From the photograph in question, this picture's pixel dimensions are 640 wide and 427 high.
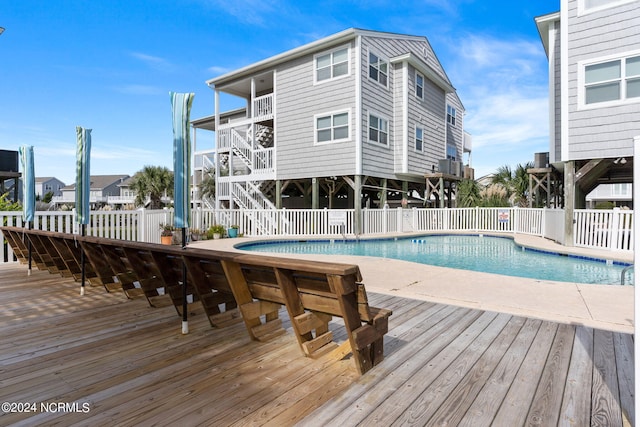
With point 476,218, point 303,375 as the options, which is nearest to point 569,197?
point 476,218

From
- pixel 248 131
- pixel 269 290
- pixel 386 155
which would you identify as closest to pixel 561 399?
pixel 269 290

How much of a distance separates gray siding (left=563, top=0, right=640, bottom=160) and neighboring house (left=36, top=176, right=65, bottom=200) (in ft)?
207

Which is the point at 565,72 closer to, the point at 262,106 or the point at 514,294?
the point at 514,294

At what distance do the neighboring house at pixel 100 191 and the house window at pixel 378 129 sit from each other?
46585 mm

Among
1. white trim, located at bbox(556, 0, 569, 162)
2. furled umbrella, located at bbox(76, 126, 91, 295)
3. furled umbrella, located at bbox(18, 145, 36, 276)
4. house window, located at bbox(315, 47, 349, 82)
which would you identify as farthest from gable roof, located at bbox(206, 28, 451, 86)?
furled umbrella, located at bbox(76, 126, 91, 295)

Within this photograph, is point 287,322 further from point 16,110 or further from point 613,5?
point 16,110

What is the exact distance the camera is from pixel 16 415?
1884 mm

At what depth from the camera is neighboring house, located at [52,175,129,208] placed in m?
50.3

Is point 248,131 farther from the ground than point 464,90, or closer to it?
closer to it

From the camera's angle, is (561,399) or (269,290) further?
(269,290)

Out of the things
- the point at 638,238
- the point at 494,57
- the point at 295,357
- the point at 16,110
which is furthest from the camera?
the point at 16,110

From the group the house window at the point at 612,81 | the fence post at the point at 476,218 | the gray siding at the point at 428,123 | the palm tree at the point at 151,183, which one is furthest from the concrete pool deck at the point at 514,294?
the palm tree at the point at 151,183

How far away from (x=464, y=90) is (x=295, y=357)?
2351 cm

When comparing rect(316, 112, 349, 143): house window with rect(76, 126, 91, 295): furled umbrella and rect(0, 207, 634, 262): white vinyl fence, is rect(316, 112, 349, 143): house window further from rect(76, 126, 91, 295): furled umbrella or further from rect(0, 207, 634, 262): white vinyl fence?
rect(76, 126, 91, 295): furled umbrella
